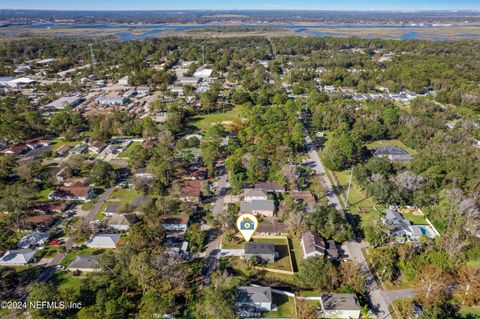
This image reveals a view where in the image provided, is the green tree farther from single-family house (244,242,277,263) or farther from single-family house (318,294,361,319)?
single-family house (318,294,361,319)

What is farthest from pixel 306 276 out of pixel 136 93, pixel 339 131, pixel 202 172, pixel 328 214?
pixel 136 93

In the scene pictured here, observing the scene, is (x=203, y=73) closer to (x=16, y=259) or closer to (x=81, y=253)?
(x=81, y=253)

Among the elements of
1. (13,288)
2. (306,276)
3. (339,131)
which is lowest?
(13,288)

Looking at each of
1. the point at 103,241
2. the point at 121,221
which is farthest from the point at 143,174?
the point at 103,241

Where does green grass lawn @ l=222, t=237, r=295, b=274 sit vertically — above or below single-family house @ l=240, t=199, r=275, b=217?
below

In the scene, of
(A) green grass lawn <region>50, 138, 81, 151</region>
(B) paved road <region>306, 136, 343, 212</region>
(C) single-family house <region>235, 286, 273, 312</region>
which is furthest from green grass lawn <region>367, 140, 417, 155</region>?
(A) green grass lawn <region>50, 138, 81, 151</region>

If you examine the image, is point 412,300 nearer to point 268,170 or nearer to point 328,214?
point 328,214
